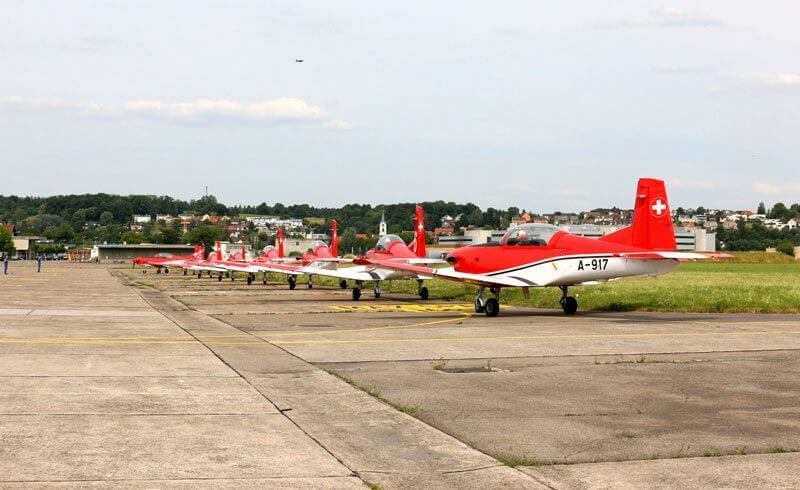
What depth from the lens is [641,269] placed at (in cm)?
2292

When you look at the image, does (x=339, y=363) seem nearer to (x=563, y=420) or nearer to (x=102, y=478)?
(x=563, y=420)

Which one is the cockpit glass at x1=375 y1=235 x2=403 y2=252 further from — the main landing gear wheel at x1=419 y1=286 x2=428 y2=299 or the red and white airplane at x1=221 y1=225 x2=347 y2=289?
the red and white airplane at x1=221 y1=225 x2=347 y2=289

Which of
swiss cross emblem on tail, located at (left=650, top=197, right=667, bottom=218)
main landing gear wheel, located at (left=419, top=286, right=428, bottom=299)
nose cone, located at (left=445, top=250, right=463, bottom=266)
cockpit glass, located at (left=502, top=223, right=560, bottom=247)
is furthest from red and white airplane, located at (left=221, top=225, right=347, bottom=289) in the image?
swiss cross emblem on tail, located at (left=650, top=197, right=667, bottom=218)

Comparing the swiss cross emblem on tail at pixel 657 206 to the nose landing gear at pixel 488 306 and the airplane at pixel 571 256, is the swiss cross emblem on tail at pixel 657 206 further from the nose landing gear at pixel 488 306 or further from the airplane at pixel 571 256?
the nose landing gear at pixel 488 306

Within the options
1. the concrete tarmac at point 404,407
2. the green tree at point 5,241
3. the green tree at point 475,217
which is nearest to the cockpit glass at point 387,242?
the concrete tarmac at point 404,407

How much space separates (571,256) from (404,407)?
14808 mm

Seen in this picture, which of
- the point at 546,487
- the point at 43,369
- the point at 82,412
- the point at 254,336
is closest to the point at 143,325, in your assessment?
the point at 254,336

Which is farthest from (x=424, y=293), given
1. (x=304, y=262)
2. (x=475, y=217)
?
(x=475, y=217)

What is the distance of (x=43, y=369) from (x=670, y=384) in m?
8.70

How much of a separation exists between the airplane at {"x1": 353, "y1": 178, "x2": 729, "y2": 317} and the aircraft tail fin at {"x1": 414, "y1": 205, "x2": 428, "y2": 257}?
1006 centimetres

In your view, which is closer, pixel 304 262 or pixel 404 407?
pixel 404 407

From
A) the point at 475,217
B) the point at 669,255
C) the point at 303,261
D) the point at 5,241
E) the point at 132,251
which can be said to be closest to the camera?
the point at 669,255

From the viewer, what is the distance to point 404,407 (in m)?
9.97

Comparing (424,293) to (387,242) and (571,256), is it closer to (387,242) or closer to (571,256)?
(387,242)
